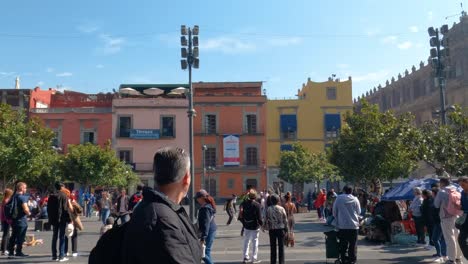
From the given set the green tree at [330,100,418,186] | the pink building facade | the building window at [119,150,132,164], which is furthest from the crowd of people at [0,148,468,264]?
the building window at [119,150,132,164]

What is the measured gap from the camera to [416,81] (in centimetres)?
5959

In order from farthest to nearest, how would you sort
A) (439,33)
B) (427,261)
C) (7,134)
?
(7,134) → (439,33) → (427,261)

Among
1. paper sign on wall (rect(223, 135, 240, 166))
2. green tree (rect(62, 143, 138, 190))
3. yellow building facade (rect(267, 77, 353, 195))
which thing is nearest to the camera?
green tree (rect(62, 143, 138, 190))

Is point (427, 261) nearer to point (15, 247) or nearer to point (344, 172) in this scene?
point (15, 247)

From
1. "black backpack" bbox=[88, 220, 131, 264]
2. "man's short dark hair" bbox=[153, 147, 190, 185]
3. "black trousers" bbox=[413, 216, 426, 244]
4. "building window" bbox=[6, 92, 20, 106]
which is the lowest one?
"black trousers" bbox=[413, 216, 426, 244]

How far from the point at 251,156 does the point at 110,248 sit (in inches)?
1818

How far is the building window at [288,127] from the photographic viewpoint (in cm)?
5400

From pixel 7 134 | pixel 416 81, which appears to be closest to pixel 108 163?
pixel 7 134

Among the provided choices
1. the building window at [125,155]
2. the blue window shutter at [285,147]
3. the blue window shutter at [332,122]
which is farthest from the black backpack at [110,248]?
the blue window shutter at [332,122]

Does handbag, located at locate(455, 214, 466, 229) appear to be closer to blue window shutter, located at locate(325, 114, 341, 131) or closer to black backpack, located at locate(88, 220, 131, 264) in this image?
black backpack, located at locate(88, 220, 131, 264)

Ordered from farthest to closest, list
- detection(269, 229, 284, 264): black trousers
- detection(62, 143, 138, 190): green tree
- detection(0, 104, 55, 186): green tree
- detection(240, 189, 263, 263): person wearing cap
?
detection(62, 143, 138, 190): green tree
detection(0, 104, 55, 186): green tree
detection(240, 189, 263, 263): person wearing cap
detection(269, 229, 284, 264): black trousers

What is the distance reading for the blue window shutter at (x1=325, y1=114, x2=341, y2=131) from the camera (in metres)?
54.2

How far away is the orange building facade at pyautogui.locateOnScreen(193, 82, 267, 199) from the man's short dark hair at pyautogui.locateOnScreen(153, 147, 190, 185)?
149 ft

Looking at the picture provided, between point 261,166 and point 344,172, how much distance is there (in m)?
21.5
